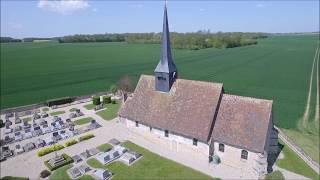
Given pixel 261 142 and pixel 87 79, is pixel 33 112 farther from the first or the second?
pixel 261 142

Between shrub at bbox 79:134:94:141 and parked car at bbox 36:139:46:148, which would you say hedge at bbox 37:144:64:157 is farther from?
shrub at bbox 79:134:94:141

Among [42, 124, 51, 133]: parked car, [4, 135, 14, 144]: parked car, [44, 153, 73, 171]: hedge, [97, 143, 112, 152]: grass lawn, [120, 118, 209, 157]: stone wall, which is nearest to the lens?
[44, 153, 73, 171]: hedge

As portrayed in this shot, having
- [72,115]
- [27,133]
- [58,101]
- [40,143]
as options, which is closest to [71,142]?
[40,143]

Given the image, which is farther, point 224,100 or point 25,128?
point 25,128

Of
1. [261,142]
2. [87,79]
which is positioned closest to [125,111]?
[261,142]

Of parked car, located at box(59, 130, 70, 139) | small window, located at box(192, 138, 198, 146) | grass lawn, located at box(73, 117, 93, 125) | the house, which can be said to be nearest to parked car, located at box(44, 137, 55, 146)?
parked car, located at box(59, 130, 70, 139)
